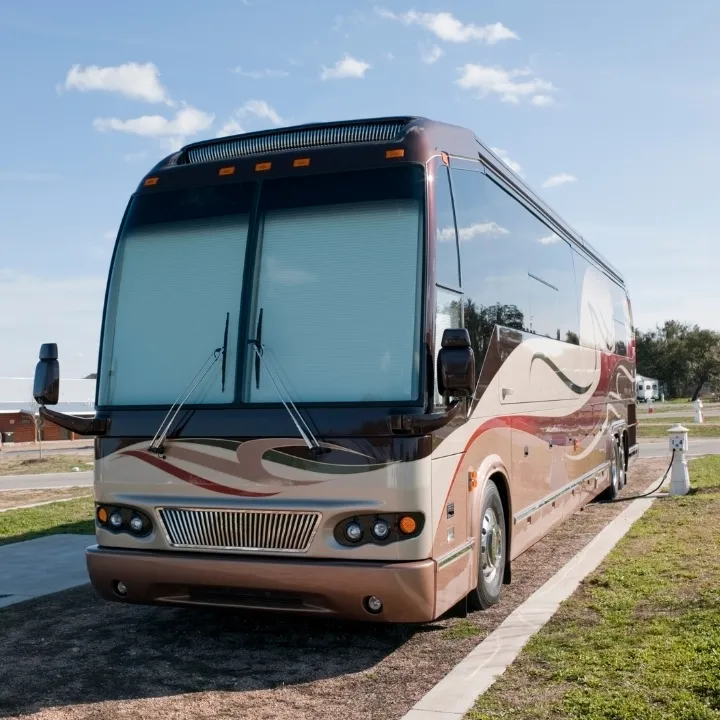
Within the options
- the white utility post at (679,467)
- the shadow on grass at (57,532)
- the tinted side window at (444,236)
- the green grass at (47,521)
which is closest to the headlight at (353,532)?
the tinted side window at (444,236)

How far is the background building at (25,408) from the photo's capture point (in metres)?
60.0

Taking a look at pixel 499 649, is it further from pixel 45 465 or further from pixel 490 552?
pixel 45 465

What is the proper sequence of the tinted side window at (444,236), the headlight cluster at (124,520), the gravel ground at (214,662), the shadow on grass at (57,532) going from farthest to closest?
1. the shadow on grass at (57,532)
2. the headlight cluster at (124,520)
3. the tinted side window at (444,236)
4. the gravel ground at (214,662)

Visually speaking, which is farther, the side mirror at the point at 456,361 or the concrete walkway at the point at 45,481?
the concrete walkway at the point at 45,481

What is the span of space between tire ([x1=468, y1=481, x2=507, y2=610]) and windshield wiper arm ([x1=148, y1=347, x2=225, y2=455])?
2209mm

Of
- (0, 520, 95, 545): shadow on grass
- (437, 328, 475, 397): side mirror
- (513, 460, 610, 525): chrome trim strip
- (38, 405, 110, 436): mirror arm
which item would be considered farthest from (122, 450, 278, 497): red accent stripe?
(0, 520, 95, 545): shadow on grass

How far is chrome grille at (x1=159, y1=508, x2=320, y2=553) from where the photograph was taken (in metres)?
5.59

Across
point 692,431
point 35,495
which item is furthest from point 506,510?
point 692,431

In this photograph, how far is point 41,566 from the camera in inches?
389

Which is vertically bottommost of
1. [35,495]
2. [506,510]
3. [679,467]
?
[35,495]

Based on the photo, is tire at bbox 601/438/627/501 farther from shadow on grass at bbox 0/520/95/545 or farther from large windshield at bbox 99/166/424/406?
large windshield at bbox 99/166/424/406

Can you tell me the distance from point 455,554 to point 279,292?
2.06 metres

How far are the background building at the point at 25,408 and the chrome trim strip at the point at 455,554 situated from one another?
55.4 metres

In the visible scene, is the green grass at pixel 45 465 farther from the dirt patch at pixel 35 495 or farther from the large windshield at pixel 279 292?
A: the large windshield at pixel 279 292
